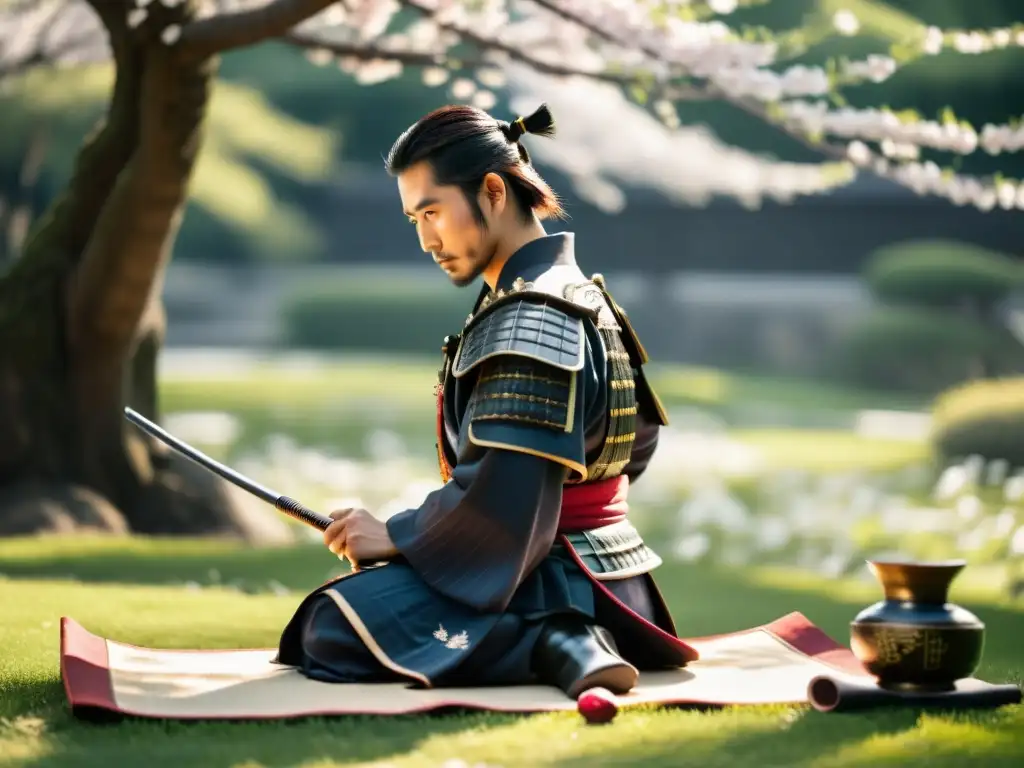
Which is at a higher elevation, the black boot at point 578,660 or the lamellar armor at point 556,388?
the lamellar armor at point 556,388

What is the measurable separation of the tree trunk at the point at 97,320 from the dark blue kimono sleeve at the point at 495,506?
3713mm

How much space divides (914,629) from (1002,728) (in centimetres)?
25

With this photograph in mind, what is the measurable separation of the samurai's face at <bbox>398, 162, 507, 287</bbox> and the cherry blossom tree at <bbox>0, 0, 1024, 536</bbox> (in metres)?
2.73

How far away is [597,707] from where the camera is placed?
9.70 feet

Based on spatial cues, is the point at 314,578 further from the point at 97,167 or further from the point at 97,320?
the point at 97,167

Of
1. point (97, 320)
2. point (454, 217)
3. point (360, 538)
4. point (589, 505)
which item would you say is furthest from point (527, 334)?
point (97, 320)

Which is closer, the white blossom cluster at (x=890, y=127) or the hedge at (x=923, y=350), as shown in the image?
the white blossom cluster at (x=890, y=127)

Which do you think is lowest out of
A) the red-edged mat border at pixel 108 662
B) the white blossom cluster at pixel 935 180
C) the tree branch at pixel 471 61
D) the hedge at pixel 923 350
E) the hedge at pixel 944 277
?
the red-edged mat border at pixel 108 662

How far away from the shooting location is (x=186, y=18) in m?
6.52

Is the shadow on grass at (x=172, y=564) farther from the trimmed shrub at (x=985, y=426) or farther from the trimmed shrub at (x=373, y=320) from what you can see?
the trimmed shrub at (x=373, y=320)

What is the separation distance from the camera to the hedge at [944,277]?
17.8 meters

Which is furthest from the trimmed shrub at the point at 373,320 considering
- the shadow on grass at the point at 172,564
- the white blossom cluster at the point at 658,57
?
the shadow on grass at the point at 172,564

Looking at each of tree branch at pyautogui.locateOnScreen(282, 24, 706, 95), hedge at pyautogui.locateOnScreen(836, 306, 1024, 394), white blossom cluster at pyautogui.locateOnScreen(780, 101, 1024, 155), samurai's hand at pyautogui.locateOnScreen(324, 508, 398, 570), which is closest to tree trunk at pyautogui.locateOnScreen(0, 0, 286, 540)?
tree branch at pyautogui.locateOnScreen(282, 24, 706, 95)

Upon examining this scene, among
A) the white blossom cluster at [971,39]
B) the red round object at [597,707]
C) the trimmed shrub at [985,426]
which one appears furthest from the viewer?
the trimmed shrub at [985,426]
